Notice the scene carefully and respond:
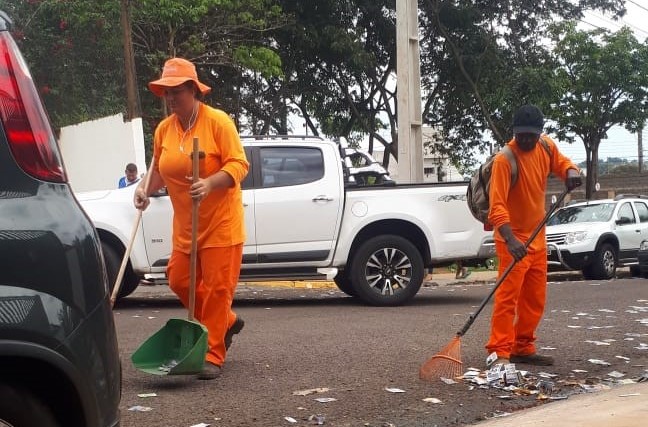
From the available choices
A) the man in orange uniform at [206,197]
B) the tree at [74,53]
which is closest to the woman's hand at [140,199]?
the man in orange uniform at [206,197]

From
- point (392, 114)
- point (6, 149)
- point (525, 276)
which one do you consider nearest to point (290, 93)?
point (392, 114)

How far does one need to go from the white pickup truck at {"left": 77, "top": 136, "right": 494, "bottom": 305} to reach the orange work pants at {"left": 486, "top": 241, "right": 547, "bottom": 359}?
387 centimetres

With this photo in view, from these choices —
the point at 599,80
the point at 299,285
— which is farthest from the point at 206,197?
the point at 599,80

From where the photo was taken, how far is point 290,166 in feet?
33.4

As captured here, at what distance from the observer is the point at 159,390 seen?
5504 mm

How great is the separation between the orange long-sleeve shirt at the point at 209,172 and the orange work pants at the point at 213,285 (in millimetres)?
68

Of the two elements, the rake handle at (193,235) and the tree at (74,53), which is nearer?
the rake handle at (193,235)

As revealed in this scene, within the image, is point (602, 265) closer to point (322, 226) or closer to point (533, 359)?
point (322, 226)

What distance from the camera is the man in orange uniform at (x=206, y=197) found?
5586 mm

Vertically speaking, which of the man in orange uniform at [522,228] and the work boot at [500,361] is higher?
the man in orange uniform at [522,228]

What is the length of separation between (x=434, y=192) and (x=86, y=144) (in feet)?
30.8

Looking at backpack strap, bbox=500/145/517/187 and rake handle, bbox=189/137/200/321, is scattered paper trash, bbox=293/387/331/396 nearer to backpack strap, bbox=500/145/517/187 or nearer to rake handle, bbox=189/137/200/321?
rake handle, bbox=189/137/200/321

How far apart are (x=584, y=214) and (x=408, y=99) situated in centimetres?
464

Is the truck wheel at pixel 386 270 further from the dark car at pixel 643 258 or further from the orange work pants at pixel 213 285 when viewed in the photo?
the dark car at pixel 643 258
